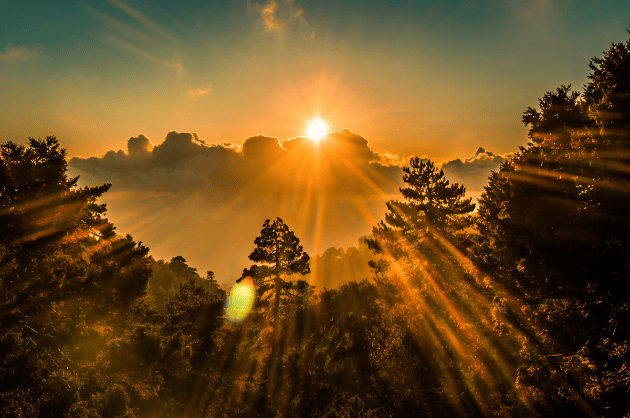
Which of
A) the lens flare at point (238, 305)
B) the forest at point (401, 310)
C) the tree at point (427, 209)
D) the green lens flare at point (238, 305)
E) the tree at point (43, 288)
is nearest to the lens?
the forest at point (401, 310)

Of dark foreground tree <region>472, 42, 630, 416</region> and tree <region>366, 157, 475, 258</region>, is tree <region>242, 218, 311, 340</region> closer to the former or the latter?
tree <region>366, 157, 475, 258</region>

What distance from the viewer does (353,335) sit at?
33.3 m

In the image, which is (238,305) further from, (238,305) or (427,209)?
(427,209)

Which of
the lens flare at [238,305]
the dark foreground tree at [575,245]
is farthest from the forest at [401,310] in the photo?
the lens flare at [238,305]

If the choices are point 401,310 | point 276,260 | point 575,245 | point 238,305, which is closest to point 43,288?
point 276,260

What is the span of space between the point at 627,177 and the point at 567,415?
35.7 feet

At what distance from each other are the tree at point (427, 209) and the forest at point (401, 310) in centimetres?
15

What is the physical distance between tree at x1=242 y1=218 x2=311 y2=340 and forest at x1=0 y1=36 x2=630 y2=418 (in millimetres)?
195

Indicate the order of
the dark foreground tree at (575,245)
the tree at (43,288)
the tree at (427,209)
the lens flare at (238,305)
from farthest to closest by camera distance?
the lens flare at (238,305) < the tree at (427,209) < the tree at (43,288) < the dark foreground tree at (575,245)

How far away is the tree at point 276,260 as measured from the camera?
25719 millimetres

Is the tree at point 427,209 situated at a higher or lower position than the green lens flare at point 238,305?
higher

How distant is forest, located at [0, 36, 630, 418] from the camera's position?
385 inches

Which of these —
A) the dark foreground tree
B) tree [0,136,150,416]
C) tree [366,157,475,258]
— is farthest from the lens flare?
the dark foreground tree

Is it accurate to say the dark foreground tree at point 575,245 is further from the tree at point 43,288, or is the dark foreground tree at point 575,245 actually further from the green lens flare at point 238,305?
the green lens flare at point 238,305
